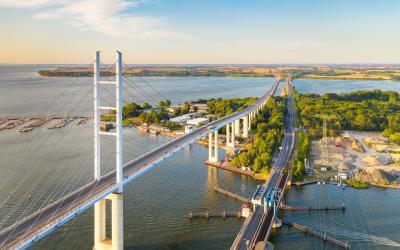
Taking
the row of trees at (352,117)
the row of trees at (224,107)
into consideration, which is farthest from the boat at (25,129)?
the row of trees at (352,117)

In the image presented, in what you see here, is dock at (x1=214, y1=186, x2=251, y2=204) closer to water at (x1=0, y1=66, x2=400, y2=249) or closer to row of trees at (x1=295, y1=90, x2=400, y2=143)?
water at (x1=0, y1=66, x2=400, y2=249)

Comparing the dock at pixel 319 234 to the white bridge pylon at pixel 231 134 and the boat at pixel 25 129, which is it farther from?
the boat at pixel 25 129

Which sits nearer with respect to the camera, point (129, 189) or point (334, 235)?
point (334, 235)

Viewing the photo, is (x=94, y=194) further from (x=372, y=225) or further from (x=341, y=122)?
(x=341, y=122)

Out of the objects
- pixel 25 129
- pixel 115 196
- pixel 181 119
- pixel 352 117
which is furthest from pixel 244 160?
pixel 25 129

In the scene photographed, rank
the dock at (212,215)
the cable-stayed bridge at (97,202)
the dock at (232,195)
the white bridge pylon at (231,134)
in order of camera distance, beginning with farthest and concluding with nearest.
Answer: the white bridge pylon at (231,134), the dock at (232,195), the dock at (212,215), the cable-stayed bridge at (97,202)

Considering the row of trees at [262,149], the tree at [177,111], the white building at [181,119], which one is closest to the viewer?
the row of trees at [262,149]

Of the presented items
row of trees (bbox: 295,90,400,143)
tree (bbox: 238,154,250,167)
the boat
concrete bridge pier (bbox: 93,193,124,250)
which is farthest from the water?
row of trees (bbox: 295,90,400,143)

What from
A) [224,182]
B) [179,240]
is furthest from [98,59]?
[224,182]
